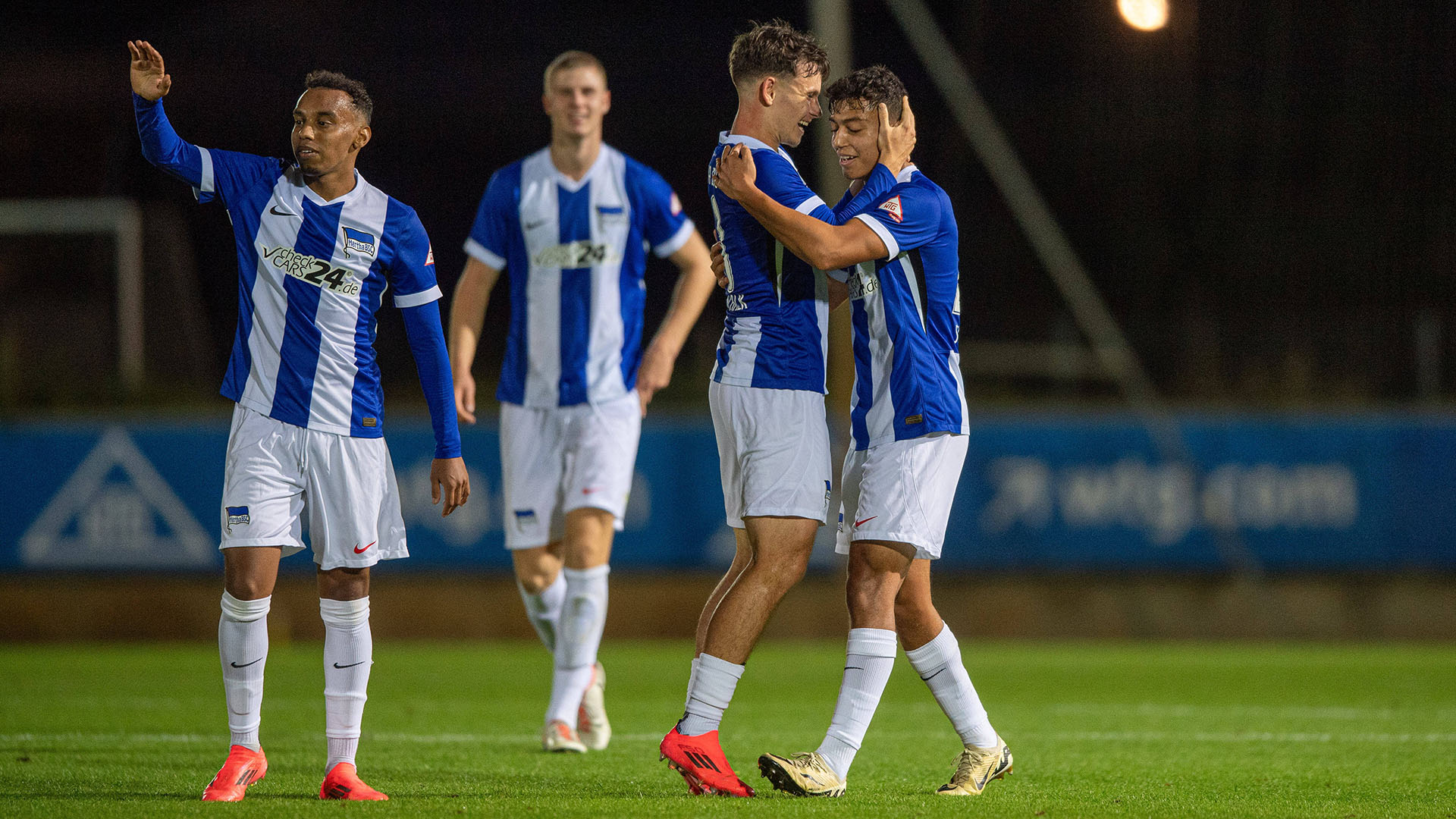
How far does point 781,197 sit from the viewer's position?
14.3 feet

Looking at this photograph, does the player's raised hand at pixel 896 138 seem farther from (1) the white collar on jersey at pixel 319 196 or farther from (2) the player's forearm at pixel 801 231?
(1) the white collar on jersey at pixel 319 196

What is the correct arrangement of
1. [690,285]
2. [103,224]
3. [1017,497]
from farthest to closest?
[103,224], [1017,497], [690,285]

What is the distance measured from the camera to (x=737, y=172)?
169 inches

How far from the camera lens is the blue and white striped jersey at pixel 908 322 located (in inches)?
170

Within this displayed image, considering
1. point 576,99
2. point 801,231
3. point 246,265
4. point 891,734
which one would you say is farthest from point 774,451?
point 891,734

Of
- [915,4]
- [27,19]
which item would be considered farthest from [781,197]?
[27,19]

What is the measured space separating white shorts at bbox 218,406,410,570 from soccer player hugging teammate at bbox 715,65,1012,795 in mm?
1243

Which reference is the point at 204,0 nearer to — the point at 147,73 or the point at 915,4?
the point at 915,4

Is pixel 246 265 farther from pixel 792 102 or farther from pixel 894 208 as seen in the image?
pixel 894 208

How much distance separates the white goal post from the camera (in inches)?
534

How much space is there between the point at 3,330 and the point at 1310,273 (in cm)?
1154

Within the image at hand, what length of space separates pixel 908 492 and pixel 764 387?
0.51 metres

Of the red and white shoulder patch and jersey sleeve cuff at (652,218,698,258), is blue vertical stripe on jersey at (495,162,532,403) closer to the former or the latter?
jersey sleeve cuff at (652,218,698,258)

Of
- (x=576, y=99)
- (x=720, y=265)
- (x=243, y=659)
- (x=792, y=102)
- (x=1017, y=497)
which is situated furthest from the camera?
(x=1017, y=497)
